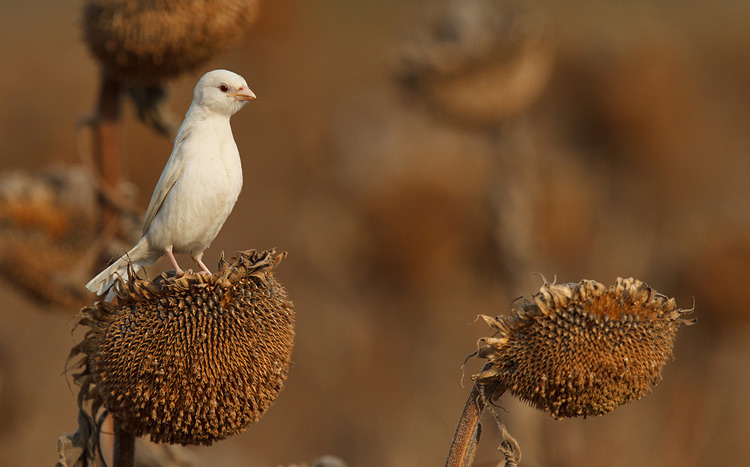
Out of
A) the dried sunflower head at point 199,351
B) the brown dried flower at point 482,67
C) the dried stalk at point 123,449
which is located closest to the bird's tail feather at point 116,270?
the dried sunflower head at point 199,351

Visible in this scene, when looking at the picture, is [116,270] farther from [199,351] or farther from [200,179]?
[199,351]

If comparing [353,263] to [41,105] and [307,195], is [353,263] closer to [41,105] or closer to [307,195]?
[307,195]

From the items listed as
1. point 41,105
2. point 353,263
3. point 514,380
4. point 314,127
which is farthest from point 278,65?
point 514,380

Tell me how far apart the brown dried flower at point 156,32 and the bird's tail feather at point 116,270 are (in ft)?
4.83

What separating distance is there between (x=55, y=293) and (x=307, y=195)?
26.0 feet

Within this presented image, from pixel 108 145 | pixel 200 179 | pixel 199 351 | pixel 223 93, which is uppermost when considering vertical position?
pixel 108 145

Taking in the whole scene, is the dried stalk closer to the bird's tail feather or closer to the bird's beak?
the bird's tail feather

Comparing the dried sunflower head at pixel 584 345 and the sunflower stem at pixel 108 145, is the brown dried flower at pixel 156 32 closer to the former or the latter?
the sunflower stem at pixel 108 145

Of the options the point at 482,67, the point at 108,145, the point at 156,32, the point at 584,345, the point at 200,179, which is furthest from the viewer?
the point at 482,67

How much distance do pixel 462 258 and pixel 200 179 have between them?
267 inches

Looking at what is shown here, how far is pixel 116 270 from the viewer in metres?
3.45

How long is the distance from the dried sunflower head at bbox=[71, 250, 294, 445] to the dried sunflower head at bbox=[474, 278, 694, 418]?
2.40 ft

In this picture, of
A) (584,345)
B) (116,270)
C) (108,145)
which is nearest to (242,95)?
(116,270)

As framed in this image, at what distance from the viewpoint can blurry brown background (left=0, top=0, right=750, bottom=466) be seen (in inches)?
339
